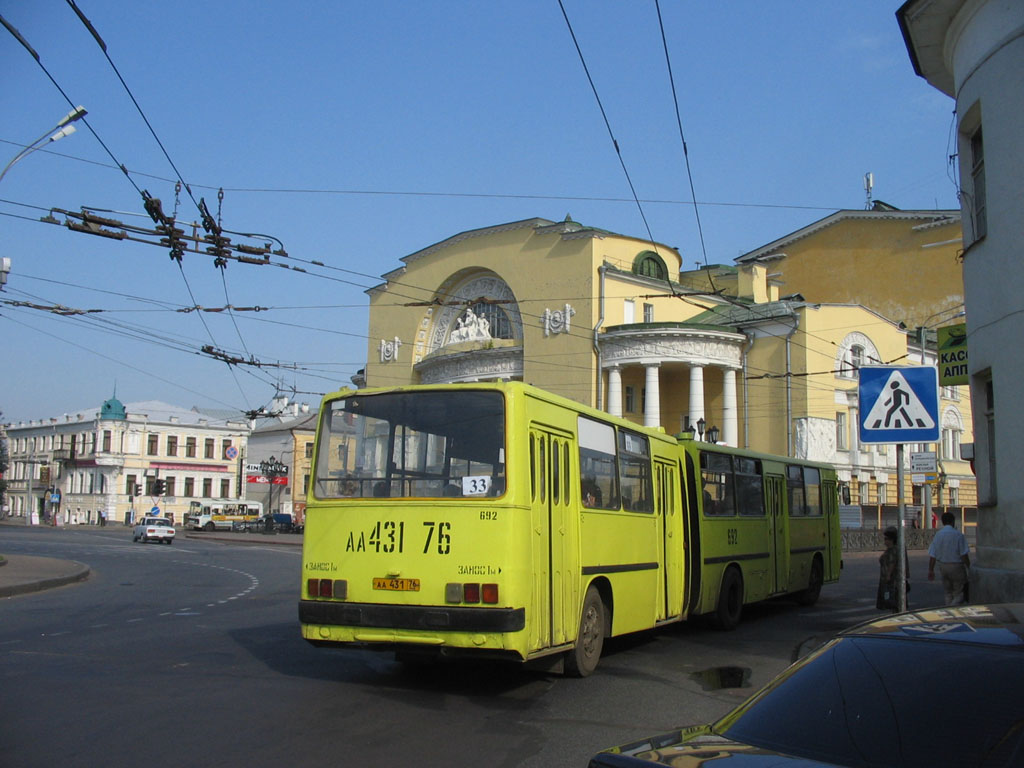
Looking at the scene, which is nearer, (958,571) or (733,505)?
(958,571)

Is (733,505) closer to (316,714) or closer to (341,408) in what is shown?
(341,408)

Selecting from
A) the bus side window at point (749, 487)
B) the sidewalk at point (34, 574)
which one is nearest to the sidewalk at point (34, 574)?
the sidewalk at point (34, 574)

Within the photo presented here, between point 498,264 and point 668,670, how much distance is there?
46.3 metres

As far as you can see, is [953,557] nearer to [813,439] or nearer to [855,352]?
[813,439]

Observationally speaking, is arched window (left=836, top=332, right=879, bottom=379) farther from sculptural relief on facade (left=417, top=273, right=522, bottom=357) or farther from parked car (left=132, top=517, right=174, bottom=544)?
parked car (left=132, top=517, right=174, bottom=544)

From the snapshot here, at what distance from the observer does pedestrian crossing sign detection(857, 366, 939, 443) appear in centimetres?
916

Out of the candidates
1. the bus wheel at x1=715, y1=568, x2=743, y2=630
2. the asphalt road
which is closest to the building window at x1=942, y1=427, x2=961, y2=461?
the asphalt road

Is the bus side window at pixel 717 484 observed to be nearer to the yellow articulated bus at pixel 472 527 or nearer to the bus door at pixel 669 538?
the bus door at pixel 669 538

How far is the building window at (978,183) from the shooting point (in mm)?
13133

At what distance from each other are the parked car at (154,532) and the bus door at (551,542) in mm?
45911

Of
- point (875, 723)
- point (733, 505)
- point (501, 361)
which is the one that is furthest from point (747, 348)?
point (875, 723)

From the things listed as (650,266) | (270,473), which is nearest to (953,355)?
(650,266)

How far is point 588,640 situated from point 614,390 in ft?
133

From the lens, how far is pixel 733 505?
46.9 ft
